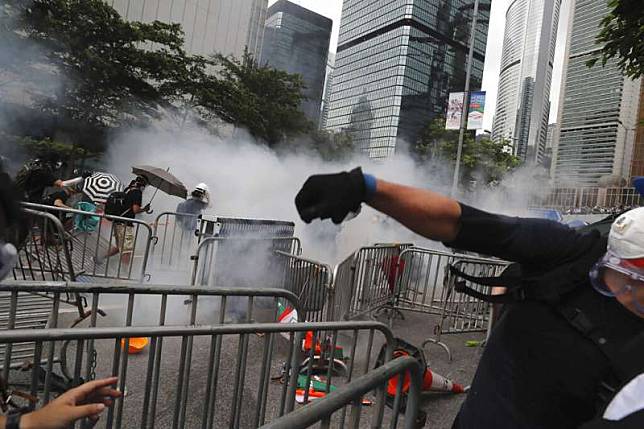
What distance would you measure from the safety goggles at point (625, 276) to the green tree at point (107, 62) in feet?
52.8

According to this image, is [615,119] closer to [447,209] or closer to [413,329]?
[413,329]

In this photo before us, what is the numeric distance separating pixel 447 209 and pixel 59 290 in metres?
1.91

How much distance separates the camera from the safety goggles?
48.8 inches

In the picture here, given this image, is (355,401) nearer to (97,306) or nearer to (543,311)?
(543,311)

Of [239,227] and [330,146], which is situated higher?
[330,146]

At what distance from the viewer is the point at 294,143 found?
2170cm

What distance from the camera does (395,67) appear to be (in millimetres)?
49281

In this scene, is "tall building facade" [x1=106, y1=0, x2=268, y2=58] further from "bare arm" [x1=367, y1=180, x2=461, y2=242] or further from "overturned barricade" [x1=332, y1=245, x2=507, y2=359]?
"bare arm" [x1=367, y1=180, x2=461, y2=242]

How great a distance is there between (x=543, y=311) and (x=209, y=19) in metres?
26.3

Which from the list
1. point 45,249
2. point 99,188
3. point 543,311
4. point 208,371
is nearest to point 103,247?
point 45,249

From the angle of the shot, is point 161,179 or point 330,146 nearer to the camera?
point 161,179

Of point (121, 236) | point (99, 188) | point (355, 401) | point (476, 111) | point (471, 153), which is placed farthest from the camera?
point (471, 153)

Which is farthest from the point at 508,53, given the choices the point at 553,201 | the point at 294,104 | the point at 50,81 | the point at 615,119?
the point at 50,81

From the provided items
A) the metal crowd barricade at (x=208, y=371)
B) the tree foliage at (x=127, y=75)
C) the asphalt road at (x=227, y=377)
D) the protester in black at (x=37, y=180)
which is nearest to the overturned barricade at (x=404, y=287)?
the asphalt road at (x=227, y=377)
